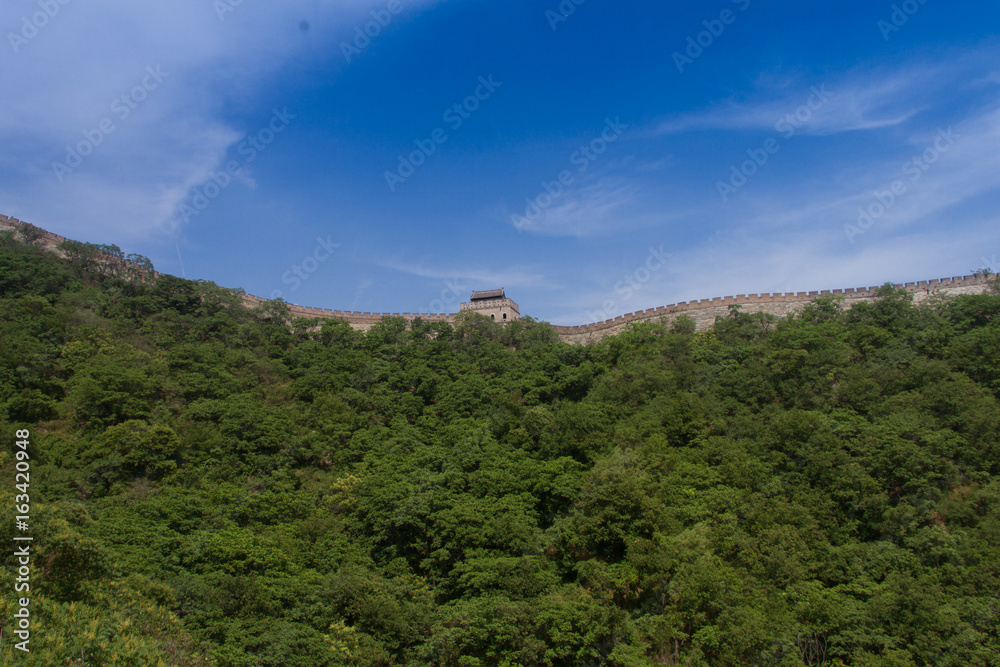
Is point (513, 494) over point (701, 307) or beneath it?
beneath

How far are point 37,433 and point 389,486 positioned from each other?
14.4 meters

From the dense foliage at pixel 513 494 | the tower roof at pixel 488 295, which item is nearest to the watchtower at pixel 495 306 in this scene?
the tower roof at pixel 488 295

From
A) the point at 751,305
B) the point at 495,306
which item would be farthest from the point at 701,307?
the point at 495,306

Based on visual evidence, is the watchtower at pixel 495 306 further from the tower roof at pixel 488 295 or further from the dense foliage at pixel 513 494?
the dense foliage at pixel 513 494

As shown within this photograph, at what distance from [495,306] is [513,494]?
27428 mm

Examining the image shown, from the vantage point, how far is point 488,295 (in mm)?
49812

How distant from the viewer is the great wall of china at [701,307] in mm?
36625

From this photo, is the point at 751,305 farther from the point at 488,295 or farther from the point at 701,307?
the point at 488,295

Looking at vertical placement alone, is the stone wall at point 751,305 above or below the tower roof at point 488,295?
below

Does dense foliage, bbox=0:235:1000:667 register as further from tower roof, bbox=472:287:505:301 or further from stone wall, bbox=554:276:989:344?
tower roof, bbox=472:287:505:301

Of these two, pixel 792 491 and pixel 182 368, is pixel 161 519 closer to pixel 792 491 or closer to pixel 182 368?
pixel 182 368

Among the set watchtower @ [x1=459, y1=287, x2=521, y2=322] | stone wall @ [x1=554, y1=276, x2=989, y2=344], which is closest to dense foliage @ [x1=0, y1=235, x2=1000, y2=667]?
stone wall @ [x1=554, y1=276, x2=989, y2=344]

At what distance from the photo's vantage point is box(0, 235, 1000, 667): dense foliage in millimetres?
15547

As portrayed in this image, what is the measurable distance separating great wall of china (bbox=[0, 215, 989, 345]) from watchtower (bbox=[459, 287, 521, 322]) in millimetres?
2917
